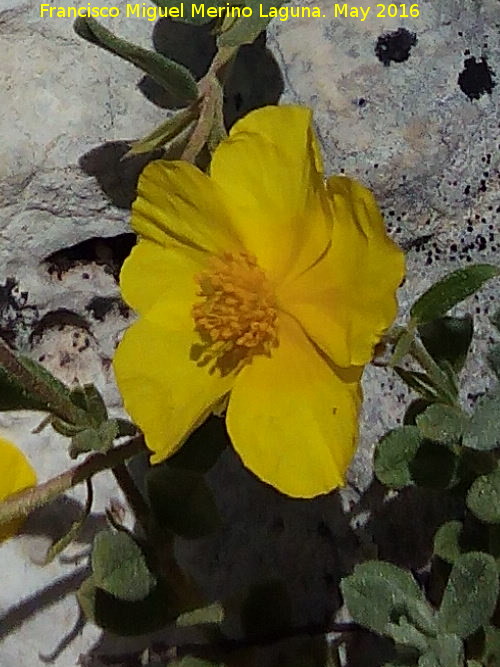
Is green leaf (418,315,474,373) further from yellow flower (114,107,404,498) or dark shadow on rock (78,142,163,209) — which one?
dark shadow on rock (78,142,163,209)

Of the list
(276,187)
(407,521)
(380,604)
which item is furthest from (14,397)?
(407,521)

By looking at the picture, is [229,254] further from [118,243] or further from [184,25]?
[184,25]

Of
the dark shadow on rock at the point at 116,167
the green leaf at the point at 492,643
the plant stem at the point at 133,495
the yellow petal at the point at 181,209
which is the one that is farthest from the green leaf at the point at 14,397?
the green leaf at the point at 492,643

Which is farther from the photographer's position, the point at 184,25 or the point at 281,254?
the point at 184,25

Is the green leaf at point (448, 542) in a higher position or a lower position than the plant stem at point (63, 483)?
lower

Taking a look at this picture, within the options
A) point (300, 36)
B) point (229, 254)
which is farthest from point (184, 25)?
point (229, 254)

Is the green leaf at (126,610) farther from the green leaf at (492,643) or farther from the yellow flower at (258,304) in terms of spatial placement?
the green leaf at (492,643)
